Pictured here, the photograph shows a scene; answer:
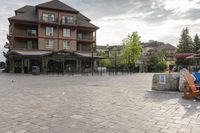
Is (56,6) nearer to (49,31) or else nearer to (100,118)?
(49,31)

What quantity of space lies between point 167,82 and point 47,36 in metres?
31.7

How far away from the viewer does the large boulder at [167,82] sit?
11.1 m

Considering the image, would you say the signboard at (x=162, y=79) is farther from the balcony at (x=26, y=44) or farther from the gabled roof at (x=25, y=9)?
the gabled roof at (x=25, y=9)

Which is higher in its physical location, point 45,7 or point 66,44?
point 45,7

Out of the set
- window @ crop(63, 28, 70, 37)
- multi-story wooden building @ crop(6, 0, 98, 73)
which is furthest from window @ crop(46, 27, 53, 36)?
window @ crop(63, 28, 70, 37)

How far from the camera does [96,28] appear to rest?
144 ft

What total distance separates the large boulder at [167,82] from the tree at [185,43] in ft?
191

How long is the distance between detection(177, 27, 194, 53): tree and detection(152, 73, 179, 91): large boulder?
5824 cm

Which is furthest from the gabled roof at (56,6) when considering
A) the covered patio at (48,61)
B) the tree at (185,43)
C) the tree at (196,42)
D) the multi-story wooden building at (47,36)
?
the tree at (196,42)

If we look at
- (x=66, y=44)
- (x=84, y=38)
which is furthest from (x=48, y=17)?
(x=84, y=38)

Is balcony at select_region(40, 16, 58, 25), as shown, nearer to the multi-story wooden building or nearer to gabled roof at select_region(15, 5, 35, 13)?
the multi-story wooden building

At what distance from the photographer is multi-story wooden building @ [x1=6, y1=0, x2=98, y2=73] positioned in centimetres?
3756

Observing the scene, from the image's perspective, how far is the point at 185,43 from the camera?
6725 cm

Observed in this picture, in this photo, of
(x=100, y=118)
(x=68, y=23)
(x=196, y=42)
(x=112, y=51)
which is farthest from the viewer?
(x=112, y=51)
